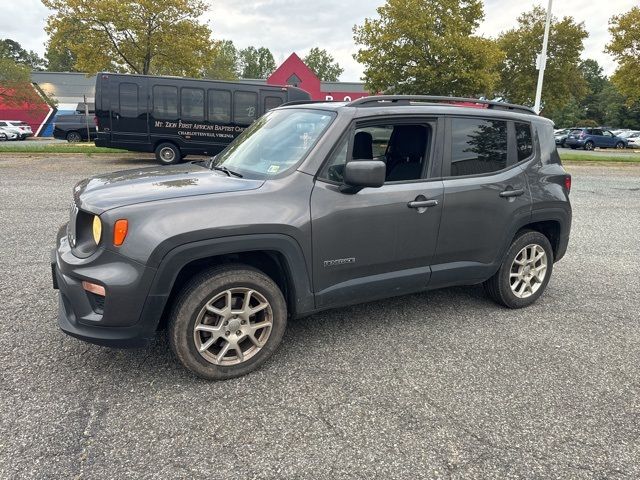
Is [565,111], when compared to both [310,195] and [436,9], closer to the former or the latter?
[436,9]

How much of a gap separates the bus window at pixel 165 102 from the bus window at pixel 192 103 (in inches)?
7.7

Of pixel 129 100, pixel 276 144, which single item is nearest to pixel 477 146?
pixel 276 144

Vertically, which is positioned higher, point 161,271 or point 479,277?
point 161,271

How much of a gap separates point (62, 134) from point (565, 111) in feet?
213

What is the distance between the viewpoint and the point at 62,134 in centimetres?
2577

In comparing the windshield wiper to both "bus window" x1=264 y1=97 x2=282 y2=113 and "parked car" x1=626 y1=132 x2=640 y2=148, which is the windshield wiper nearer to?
"bus window" x1=264 y1=97 x2=282 y2=113

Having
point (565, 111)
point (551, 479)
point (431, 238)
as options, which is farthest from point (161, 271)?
point (565, 111)

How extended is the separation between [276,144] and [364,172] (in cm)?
85

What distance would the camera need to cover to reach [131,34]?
18.7 metres

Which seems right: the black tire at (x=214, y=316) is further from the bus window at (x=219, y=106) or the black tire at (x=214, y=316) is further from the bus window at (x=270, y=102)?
the bus window at (x=270, y=102)

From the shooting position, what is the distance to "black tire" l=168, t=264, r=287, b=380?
2.73m

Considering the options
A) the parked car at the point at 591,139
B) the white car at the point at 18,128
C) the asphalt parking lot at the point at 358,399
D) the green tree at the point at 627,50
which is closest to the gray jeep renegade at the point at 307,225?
the asphalt parking lot at the point at 358,399

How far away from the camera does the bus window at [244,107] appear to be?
45.8 ft

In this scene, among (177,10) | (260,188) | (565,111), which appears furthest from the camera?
(565,111)
